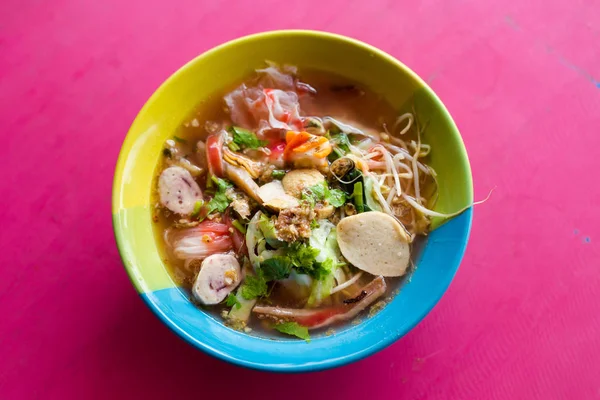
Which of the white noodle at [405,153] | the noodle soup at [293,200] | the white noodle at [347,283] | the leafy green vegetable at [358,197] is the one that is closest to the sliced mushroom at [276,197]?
the noodle soup at [293,200]

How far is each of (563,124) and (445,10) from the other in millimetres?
761

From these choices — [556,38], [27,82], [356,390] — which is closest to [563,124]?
[556,38]

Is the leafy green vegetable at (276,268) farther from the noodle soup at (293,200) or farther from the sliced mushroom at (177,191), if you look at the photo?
the sliced mushroom at (177,191)

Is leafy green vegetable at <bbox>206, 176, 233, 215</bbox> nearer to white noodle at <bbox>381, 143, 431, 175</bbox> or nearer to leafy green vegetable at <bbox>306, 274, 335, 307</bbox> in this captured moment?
leafy green vegetable at <bbox>306, 274, 335, 307</bbox>

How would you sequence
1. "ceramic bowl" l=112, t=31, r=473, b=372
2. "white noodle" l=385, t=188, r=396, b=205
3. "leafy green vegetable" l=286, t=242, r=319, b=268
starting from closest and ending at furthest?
"ceramic bowl" l=112, t=31, r=473, b=372, "leafy green vegetable" l=286, t=242, r=319, b=268, "white noodle" l=385, t=188, r=396, b=205

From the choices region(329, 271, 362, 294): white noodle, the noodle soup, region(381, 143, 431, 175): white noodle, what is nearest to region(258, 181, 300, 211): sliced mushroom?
the noodle soup

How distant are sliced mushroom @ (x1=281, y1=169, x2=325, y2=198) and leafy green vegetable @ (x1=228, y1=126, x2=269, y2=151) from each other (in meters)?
0.22

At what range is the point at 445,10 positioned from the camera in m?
2.38

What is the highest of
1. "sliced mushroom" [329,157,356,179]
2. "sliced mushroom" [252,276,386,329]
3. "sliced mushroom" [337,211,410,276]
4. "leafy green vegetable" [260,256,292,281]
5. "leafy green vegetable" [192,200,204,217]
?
"leafy green vegetable" [192,200,204,217]

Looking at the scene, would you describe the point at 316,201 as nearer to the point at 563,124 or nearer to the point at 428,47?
the point at 428,47

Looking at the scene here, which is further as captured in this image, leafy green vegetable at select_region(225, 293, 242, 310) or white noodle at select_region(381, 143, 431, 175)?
white noodle at select_region(381, 143, 431, 175)

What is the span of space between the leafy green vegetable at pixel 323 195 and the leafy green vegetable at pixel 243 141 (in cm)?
33

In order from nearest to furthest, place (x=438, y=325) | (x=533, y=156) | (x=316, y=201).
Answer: (x=316, y=201), (x=438, y=325), (x=533, y=156)

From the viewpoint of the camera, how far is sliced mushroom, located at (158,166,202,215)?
6.60ft
